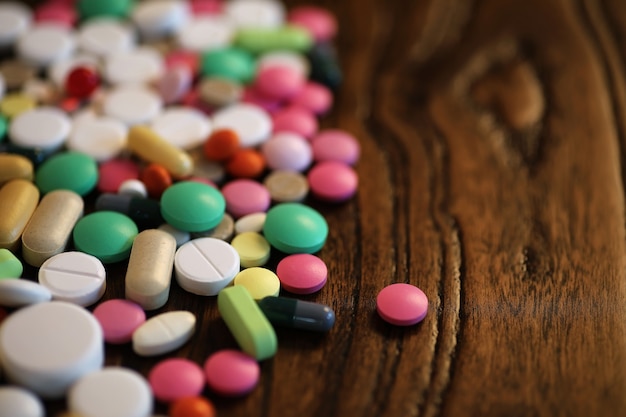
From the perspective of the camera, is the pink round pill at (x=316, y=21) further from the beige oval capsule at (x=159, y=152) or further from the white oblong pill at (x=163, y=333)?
the white oblong pill at (x=163, y=333)

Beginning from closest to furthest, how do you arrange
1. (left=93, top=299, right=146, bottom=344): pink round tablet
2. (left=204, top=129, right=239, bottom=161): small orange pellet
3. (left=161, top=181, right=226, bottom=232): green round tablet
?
(left=93, top=299, right=146, bottom=344): pink round tablet < (left=161, top=181, right=226, bottom=232): green round tablet < (left=204, top=129, right=239, bottom=161): small orange pellet

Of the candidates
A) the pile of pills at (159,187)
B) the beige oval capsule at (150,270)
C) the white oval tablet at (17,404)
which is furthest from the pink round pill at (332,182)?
the white oval tablet at (17,404)

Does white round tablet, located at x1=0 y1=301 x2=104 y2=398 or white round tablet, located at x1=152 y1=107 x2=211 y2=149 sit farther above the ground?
white round tablet, located at x1=152 y1=107 x2=211 y2=149

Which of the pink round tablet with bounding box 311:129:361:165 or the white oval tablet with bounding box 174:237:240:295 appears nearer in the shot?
the white oval tablet with bounding box 174:237:240:295

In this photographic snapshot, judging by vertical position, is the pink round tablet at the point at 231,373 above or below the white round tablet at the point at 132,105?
below

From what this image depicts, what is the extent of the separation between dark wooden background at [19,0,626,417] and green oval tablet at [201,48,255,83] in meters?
0.15

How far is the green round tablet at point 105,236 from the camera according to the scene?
85cm

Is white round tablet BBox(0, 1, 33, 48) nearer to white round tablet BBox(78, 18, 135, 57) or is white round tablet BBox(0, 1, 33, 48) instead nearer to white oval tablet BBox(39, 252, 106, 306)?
white round tablet BBox(78, 18, 135, 57)

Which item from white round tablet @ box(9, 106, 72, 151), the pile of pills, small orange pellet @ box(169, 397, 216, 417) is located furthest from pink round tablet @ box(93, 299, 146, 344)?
white round tablet @ box(9, 106, 72, 151)

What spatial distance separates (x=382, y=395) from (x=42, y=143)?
580 millimetres

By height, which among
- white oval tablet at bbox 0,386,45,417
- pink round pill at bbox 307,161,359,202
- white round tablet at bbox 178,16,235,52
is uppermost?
white round tablet at bbox 178,16,235,52

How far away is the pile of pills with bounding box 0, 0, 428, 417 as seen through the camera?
2.39 feet

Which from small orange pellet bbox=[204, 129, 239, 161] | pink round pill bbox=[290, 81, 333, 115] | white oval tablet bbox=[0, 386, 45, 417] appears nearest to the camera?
white oval tablet bbox=[0, 386, 45, 417]

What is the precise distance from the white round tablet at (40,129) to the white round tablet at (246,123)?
0.21 m
